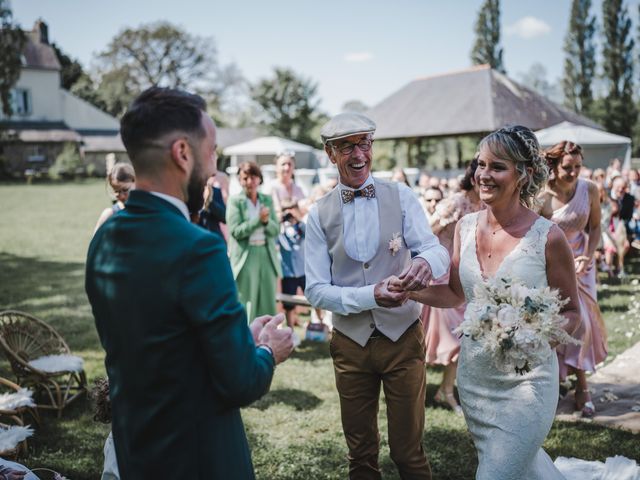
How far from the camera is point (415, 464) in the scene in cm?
329

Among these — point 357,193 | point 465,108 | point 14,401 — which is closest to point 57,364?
point 14,401

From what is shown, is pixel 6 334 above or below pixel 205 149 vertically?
below

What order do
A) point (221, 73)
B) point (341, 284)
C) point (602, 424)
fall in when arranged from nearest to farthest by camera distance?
point (341, 284) < point (602, 424) < point (221, 73)

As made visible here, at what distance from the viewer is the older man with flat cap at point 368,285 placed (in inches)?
129

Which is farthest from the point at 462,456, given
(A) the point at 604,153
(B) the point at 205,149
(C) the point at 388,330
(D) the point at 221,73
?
(D) the point at 221,73

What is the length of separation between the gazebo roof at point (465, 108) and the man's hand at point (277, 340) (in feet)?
66.4

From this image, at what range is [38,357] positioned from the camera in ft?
19.5

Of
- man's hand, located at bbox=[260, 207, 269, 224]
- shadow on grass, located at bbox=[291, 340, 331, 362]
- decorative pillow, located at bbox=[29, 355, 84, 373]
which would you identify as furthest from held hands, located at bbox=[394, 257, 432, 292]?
shadow on grass, located at bbox=[291, 340, 331, 362]

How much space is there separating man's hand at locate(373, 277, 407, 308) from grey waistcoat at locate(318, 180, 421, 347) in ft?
0.73

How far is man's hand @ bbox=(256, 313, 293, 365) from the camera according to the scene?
2037 mm

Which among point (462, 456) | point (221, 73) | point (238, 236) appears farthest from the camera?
point (221, 73)

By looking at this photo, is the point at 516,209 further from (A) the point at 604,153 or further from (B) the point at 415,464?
(A) the point at 604,153

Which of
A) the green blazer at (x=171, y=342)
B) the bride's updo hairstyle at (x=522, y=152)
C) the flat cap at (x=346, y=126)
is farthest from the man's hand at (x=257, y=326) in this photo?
the bride's updo hairstyle at (x=522, y=152)

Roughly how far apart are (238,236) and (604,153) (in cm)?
2365
